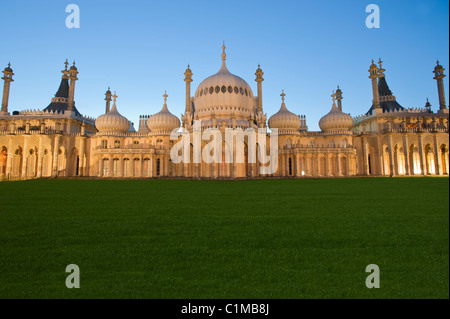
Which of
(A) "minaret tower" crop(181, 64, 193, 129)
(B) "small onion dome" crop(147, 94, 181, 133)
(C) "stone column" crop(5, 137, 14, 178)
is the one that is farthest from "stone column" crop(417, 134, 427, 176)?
(C) "stone column" crop(5, 137, 14, 178)

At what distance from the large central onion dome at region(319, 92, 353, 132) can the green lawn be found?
4346cm

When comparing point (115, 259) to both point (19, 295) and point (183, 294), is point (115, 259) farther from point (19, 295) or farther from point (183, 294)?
point (183, 294)

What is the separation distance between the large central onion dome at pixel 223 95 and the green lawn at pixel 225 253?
3779cm

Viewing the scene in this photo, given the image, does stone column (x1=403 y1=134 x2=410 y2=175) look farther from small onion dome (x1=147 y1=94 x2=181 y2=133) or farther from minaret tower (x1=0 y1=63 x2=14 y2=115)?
minaret tower (x1=0 y1=63 x2=14 y2=115)

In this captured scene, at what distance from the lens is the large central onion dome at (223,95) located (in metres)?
47.8

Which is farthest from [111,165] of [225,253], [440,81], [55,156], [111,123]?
[440,81]

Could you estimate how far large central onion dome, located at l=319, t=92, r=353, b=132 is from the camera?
52.6 m

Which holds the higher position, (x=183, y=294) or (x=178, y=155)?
(x=178, y=155)

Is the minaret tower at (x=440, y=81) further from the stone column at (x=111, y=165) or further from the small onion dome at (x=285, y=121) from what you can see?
the stone column at (x=111, y=165)

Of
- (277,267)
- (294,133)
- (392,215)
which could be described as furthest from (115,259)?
(294,133)

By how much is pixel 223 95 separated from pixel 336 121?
20.3m

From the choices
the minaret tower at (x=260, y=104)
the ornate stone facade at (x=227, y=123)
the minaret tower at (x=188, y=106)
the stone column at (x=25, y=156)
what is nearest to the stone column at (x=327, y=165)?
the ornate stone facade at (x=227, y=123)
